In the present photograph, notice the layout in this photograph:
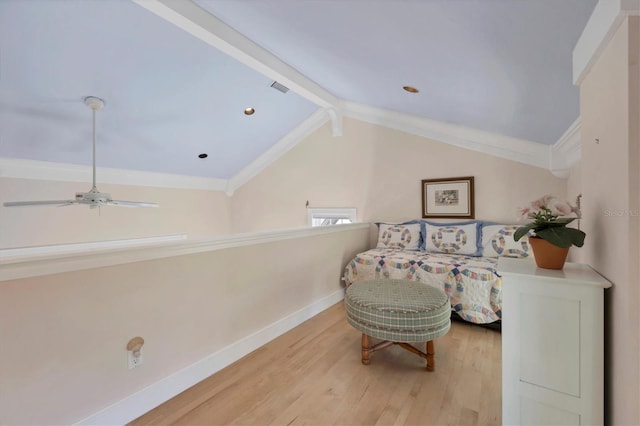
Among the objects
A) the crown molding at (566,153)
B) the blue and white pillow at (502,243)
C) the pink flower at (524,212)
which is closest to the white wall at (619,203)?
the pink flower at (524,212)

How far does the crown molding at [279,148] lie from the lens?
4.55 m

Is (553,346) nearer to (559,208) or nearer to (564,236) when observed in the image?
(564,236)

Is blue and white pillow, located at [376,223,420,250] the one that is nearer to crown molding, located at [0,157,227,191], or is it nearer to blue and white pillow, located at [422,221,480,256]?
blue and white pillow, located at [422,221,480,256]

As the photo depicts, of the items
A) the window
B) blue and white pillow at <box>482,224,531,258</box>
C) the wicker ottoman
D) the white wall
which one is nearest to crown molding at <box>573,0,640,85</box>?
the white wall

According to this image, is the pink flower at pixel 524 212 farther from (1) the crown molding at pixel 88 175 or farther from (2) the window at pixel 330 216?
(1) the crown molding at pixel 88 175

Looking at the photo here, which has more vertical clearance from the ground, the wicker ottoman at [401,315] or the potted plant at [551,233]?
the potted plant at [551,233]

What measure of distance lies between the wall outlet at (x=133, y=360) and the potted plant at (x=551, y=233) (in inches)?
79.9

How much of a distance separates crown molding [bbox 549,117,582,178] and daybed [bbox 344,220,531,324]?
2.31 ft

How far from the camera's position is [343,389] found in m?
1.83

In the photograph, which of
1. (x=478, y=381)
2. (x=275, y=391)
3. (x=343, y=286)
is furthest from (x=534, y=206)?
(x=343, y=286)

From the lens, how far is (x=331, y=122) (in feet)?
14.6

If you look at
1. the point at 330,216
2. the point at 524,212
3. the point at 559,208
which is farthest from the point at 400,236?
the point at 559,208

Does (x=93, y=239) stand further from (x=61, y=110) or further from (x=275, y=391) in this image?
(x=275, y=391)

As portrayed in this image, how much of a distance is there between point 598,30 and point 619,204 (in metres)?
0.60
